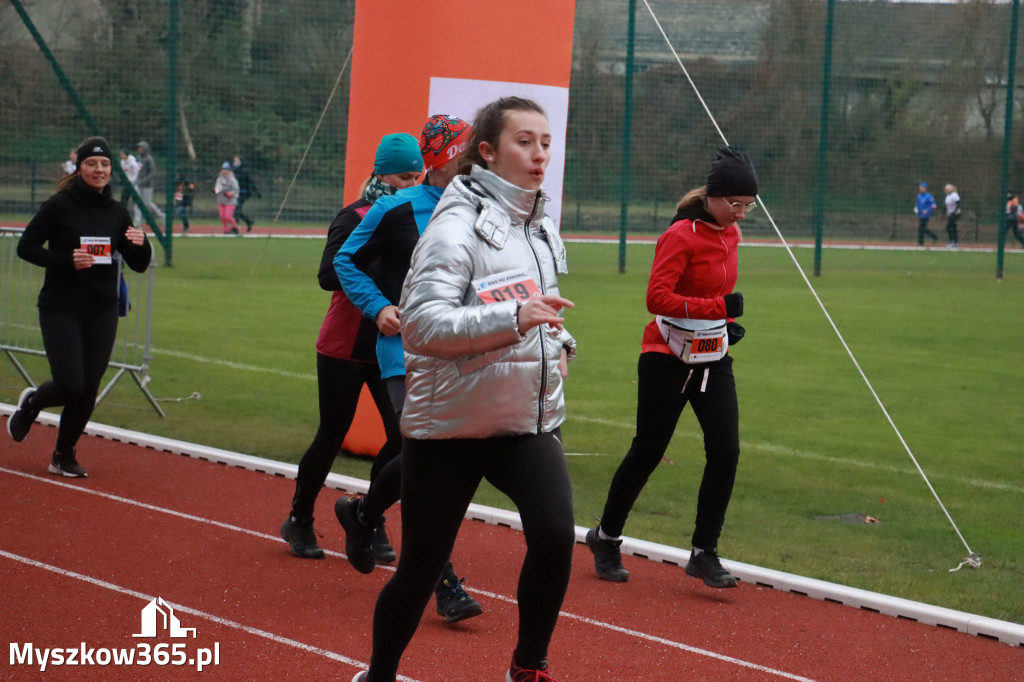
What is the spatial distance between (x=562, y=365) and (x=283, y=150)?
917 inches

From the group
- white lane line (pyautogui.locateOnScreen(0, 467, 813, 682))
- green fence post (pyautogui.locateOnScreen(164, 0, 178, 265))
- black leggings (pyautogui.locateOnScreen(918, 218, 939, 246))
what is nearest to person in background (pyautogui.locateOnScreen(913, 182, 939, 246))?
black leggings (pyautogui.locateOnScreen(918, 218, 939, 246))

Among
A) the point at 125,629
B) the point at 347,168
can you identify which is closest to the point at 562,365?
the point at 125,629

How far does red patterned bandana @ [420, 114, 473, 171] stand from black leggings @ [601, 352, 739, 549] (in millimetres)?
1470

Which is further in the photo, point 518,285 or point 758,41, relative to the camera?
point 758,41

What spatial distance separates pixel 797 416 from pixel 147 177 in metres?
17.2

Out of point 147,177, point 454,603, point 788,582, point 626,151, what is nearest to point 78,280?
point 454,603

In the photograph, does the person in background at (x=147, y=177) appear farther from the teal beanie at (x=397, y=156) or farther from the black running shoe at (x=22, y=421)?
the teal beanie at (x=397, y=156)

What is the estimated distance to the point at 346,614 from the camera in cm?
520

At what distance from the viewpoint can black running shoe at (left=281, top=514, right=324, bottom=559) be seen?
601cm

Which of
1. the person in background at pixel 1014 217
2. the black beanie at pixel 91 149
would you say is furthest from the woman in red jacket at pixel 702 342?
the person in background at pixel 1014 217

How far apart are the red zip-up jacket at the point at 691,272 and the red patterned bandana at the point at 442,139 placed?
115 centimetres

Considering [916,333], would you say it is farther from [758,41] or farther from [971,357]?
[758,41]

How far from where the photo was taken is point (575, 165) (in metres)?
26.4

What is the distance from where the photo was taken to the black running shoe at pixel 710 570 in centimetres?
561
